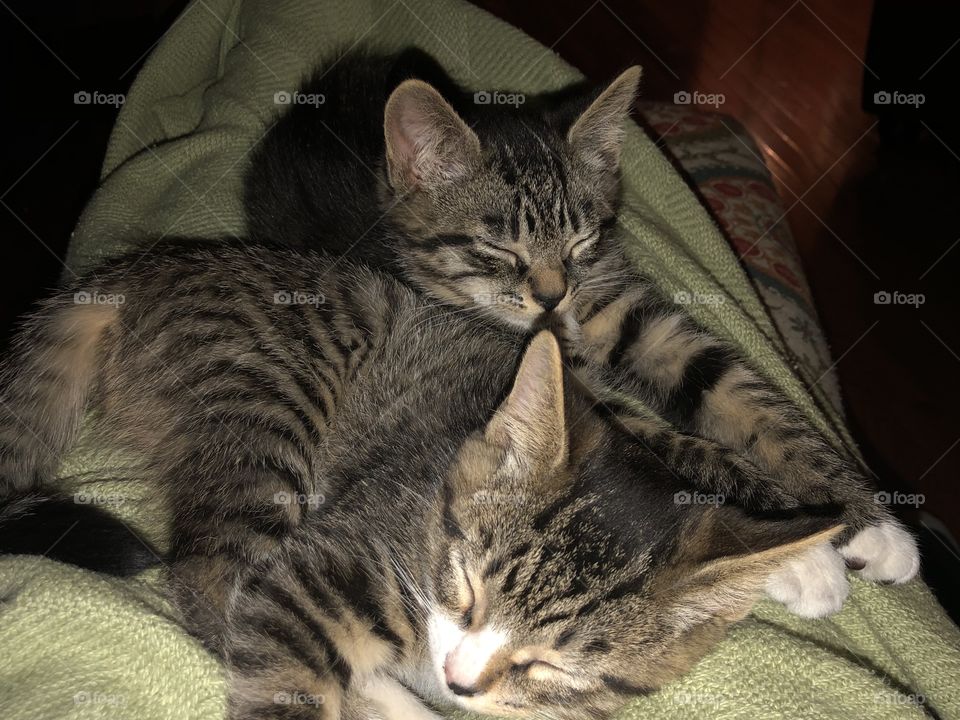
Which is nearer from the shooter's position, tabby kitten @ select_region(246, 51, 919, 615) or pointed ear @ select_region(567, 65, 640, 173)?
tabby kitten @ select_region(246, 51, 919, 615)

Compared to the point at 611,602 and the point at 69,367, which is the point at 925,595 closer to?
the point at 611,602

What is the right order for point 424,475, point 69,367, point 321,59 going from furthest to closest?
point 321,59 < point 69,367 < point 424,475

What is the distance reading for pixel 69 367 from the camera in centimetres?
181

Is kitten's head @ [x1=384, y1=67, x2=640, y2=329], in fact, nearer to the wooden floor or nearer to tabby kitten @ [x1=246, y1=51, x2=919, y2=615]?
tabby kitten @ [x1=246, y1=51, x2=919, y2=615]

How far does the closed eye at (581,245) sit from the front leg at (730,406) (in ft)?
0.51

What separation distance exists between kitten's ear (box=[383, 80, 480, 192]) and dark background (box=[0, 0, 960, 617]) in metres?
1.29

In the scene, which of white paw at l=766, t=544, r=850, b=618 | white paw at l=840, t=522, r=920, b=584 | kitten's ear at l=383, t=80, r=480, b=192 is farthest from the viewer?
kitten's ear at l=383, t=80, r=480, b=192

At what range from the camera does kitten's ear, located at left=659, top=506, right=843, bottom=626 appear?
3.83 ft

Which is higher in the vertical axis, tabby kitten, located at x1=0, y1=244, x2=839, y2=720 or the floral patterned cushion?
the floral patterned cushion

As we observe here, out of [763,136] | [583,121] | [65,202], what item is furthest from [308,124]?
[763,136]

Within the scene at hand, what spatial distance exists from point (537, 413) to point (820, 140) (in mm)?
3391

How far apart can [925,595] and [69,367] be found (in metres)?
2.01

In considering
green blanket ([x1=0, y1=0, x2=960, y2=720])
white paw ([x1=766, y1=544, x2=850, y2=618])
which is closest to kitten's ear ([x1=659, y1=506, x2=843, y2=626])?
green blanket ([x1=0, y1=0, x2=960, y2=720])

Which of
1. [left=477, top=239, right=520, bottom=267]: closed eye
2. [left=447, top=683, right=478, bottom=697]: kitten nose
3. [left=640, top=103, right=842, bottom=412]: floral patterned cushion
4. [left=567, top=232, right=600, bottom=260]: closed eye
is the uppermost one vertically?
[left=640, top=103, right=842, bottom=412]: floral patterned cushion
